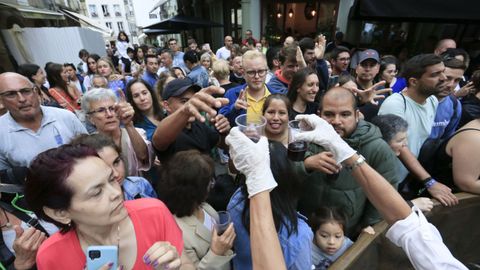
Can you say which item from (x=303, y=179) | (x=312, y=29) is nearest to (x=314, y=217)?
(x=303, y=179)

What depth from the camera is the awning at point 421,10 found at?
5023 millimetres

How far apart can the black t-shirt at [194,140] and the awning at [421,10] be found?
5.11 meters

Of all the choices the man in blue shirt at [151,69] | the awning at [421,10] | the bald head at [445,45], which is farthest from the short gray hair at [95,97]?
the bald head at [445,45]

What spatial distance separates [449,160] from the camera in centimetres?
227

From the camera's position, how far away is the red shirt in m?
1.23

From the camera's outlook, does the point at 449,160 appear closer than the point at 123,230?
No

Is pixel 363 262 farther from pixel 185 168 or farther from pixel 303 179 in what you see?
pixel 185 168

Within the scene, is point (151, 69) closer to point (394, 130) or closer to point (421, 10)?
point (394, 130)

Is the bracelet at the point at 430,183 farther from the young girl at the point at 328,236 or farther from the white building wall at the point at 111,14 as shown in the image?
the white building wall at the point at 111,14

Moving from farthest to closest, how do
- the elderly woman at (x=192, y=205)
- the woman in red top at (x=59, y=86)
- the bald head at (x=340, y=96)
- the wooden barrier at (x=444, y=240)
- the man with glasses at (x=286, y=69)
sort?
1. the woman in red top at (x=59, y=86)
2. the man with glasses at (x=286, y=69)
3. the bald head at (x=340, y=96)
4. the wooden barrier at (x=444, y=240)
5. the elderly woman at (x=192, y=205)

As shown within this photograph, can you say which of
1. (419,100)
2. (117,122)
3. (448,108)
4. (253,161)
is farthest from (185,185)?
(448,108)

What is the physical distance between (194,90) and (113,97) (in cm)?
83

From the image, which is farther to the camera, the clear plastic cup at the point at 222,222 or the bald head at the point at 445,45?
the bald head at the point at 445,45

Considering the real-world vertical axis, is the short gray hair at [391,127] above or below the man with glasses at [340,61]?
below
